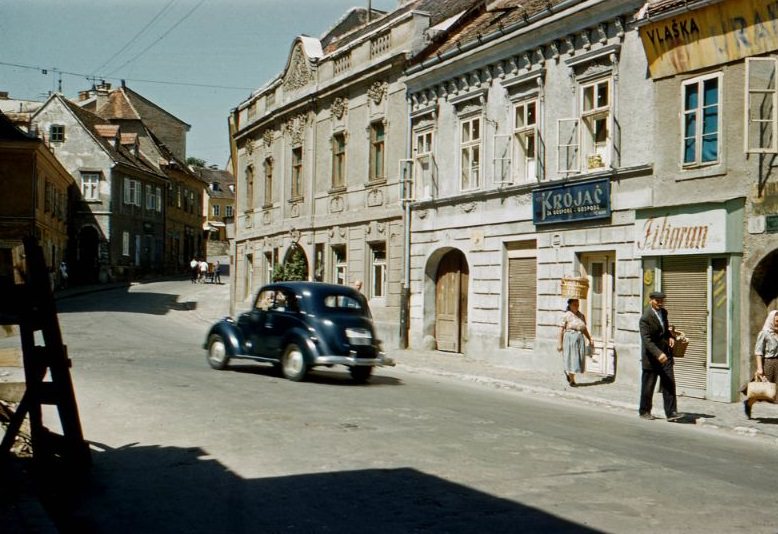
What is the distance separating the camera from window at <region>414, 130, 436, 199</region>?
2548 cm

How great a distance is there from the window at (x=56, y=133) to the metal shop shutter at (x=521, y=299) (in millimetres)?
47209

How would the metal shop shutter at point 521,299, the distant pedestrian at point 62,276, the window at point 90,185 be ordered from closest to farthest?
1. the metal shop shutter at point 521,299
2. the distant pedestrian at point 62,276
3. the window at point 90,185

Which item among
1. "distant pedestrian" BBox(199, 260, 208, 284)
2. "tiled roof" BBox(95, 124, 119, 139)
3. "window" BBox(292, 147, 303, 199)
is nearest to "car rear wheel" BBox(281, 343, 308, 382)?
"window" BBox(292, 147, 303, 199)

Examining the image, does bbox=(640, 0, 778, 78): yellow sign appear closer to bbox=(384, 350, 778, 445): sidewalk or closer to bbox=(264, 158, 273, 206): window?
bbox=(384, 350, 778, 445): sidewalk

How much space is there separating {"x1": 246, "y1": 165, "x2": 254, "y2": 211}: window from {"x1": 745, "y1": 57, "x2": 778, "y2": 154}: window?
1101 inches

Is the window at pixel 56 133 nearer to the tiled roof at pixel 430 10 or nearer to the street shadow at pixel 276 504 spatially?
the tiled roof at pixel 430 10

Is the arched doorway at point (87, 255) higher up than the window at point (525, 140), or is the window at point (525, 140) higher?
the window at point (525, 140)

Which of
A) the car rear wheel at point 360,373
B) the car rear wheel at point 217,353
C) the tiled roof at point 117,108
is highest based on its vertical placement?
the tiled roof at point 117,108

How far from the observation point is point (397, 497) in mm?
7133

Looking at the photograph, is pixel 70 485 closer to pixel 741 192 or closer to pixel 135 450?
pixel 135 450

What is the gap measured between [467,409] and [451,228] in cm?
1213

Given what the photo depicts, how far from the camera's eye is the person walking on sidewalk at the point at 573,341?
1747 centimetres

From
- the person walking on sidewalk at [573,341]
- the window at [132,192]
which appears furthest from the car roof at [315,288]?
the window at [132,192]

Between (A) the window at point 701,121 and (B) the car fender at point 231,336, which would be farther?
(B) the car fender at point 231,336
